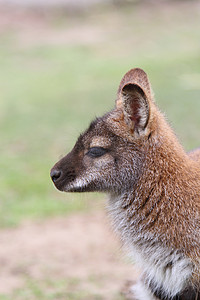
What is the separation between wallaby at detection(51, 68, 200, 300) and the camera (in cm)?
395

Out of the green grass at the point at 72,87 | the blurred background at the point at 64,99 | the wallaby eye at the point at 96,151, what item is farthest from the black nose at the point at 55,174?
the green grass at the point at 72,87

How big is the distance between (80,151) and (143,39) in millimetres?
17833

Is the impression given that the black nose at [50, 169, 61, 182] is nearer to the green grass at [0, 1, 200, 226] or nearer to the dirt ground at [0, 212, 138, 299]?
the green grass at [0, 1, 200, 226]

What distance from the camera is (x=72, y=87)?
15.9 metres

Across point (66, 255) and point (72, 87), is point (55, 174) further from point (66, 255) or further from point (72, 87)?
point (72, 87)

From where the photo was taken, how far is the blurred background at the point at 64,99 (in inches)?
→ 252

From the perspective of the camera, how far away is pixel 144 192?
13.4 feet

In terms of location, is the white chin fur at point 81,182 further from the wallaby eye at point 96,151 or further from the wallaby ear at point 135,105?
the wallaby ear at point 135,105

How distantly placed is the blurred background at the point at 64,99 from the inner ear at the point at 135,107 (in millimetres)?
754

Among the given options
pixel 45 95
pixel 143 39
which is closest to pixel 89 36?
pixel 143 39

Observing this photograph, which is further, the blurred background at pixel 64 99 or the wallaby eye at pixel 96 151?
the blurred background at pixel 64 99

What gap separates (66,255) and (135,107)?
3.04 m

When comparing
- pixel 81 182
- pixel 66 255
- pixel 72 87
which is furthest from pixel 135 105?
pixel 72 87

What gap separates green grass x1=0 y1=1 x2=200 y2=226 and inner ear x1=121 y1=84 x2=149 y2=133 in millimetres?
1098
